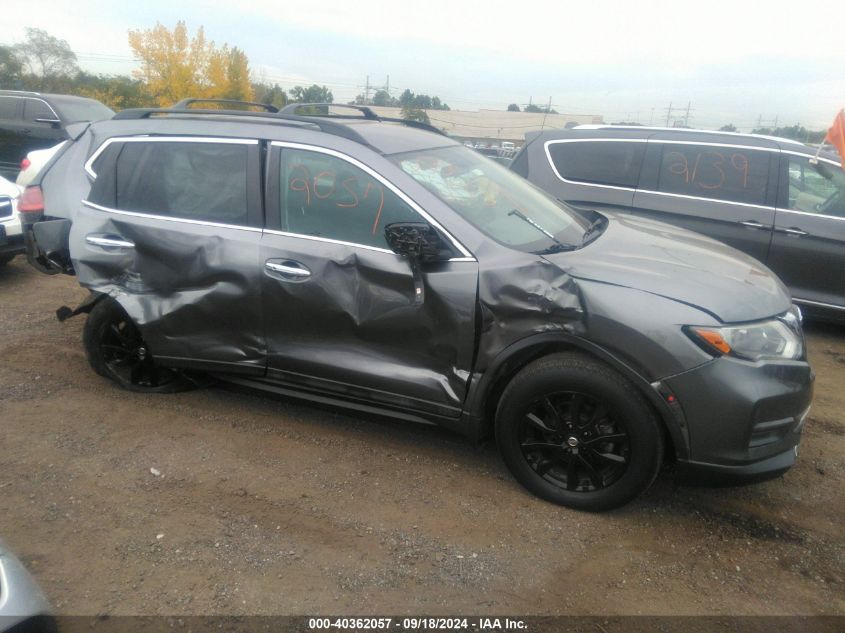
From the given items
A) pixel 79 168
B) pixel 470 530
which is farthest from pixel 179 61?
pixel 470 530

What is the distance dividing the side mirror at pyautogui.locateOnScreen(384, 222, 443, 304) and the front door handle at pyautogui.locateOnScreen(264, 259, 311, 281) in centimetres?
53

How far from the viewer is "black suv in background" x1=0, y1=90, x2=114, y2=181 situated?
1117 cm

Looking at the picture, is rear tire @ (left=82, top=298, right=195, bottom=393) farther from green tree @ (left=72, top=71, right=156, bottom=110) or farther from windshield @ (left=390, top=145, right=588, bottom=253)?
A: green tree @ (left=72, top=71, right=156, bottom=110)

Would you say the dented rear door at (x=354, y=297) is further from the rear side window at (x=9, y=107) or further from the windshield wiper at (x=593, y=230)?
the rear side window at (x=9, y=107)

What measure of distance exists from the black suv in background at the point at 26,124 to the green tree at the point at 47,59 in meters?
33.2

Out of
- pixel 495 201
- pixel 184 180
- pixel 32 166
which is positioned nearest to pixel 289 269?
pixel 184 180

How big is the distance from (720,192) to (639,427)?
12.5ft

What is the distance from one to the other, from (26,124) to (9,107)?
0.53m

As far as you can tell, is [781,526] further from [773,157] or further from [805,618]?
[773,157]

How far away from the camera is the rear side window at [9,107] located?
37.1 ft

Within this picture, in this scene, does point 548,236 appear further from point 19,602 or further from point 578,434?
point 19,602

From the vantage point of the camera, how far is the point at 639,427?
2793 mm

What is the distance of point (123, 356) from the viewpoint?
4.23m

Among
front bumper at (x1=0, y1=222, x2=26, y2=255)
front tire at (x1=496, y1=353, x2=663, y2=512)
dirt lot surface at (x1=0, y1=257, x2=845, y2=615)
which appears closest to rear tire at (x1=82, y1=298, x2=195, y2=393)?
dirt lot surface at (x1=0, y1=257, x2=845, y2=615)
